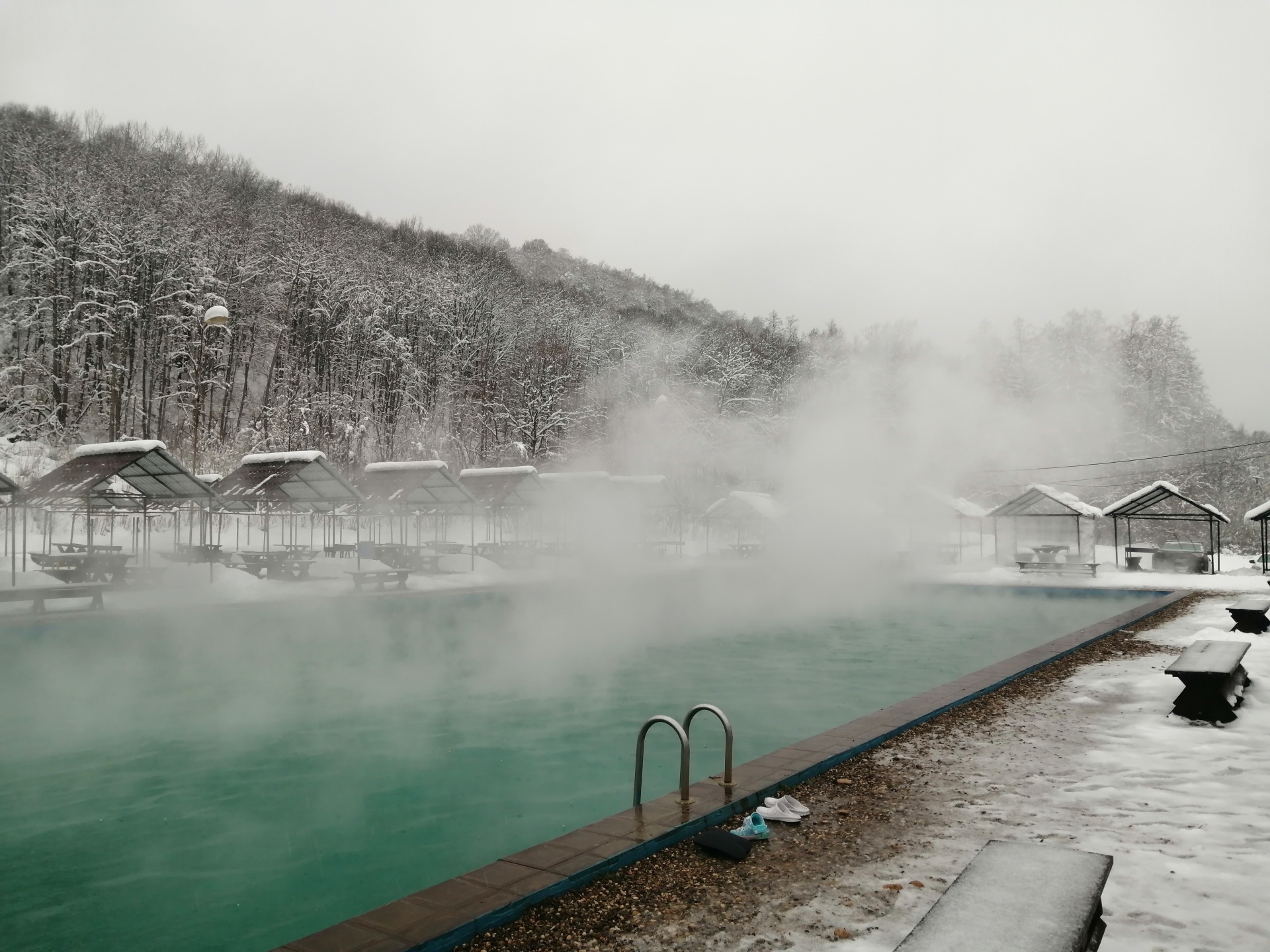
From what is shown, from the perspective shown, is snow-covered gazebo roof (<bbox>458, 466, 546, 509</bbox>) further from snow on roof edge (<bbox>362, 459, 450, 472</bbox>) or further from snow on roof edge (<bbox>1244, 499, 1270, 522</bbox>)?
snow on roof edge (<bbox>1244, 499, 1270, 522</bbox>)

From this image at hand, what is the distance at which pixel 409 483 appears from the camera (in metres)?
19.6

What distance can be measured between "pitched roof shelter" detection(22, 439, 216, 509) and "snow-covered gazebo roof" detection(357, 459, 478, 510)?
4476 mm

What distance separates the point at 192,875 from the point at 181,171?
120ft

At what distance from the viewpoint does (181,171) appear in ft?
111

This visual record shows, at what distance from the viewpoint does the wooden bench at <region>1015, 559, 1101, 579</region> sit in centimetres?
1980

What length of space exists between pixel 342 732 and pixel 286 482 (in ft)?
37.6

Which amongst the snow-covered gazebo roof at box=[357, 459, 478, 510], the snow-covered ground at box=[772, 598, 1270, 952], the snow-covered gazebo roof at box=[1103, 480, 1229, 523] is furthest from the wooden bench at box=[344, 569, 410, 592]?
the snow-covered gazebo roof at box=[1103, 480, 1229, 523]

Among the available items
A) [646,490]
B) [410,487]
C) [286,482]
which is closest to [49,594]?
[286,482]

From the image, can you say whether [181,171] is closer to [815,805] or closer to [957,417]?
[957,417]

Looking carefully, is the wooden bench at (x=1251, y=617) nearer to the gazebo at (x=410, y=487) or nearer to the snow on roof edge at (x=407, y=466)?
the snow on roof edge at (x=407, y=466)

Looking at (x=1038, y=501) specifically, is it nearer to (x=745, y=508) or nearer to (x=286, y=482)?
(x=745, y=508)

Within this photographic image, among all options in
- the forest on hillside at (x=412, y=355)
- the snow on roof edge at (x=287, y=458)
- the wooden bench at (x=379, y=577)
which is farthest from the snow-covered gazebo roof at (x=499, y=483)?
the forest on hillside at (x=412, y=355)

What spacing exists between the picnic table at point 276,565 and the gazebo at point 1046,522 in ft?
55.9

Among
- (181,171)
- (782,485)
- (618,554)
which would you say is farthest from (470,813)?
(181,171)
